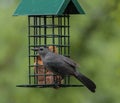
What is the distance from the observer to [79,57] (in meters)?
19.4

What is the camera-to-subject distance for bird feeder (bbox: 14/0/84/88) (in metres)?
17.2

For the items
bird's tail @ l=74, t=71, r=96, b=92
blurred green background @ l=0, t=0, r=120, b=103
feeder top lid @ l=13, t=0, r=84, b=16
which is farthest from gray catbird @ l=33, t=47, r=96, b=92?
blurred green background @ l=0, t=0, r=120, b=103

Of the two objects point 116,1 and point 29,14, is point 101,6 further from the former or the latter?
point 29,14

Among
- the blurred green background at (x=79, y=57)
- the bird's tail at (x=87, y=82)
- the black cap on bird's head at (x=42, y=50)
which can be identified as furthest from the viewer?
the blurred green background at (x=79, y=57)

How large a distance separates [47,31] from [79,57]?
152cm

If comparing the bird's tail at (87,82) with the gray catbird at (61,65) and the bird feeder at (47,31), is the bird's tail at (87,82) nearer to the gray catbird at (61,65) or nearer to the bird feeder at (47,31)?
the gray catbird at (61,65)

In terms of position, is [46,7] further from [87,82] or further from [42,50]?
[87,82]

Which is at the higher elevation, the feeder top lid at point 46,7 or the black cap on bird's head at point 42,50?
the feeder top lid at point 46,7

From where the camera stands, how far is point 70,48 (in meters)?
19.0

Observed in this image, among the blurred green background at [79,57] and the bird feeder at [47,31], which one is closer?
the bird feeder at [47,31]

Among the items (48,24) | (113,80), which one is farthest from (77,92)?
(48,24)

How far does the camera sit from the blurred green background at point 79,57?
19234 millimetres

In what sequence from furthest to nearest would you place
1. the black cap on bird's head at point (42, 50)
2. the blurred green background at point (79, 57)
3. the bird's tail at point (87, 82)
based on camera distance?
the blurred green background at point (79, 57), the black cap on bird's head at point (42, 50), the bird's tail at point (87, 82)

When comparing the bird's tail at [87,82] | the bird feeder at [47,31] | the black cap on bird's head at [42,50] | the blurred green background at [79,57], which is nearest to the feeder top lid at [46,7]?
the bird feeder at [47,31]
